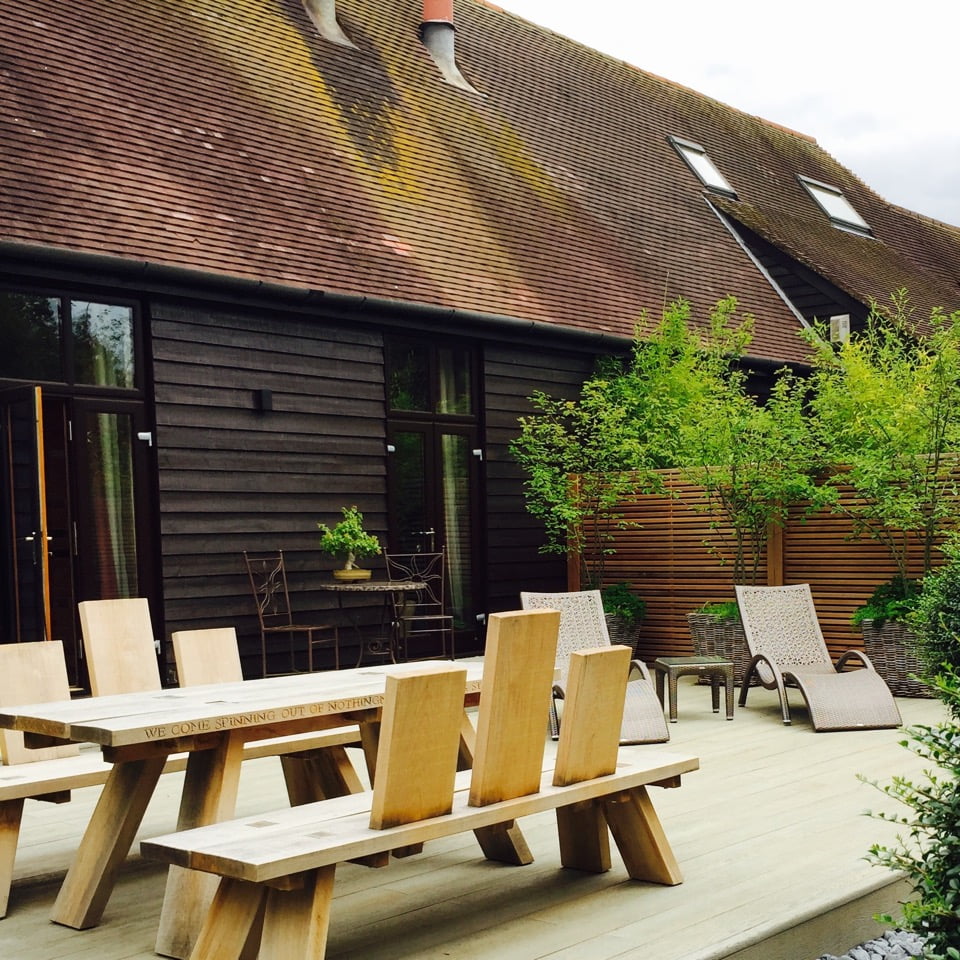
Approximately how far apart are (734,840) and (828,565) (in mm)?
5355

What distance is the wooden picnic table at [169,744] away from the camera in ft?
11.4

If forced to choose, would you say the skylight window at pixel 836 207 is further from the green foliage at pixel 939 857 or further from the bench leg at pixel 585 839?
the green foliage at pixel 939 857

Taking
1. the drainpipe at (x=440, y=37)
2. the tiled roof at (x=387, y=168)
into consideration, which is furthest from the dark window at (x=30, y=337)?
the drainpipe at (x=440, y=37)

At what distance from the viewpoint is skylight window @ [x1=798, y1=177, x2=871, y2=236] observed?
17.8 metres

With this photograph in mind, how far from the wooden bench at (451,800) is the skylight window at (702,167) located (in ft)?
42.3

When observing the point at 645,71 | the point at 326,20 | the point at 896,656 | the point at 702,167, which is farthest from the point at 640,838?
the point at 645,71

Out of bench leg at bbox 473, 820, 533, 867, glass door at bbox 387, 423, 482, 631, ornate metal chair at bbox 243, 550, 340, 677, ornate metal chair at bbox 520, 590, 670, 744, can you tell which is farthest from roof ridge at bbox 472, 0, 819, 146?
bench leg at bbox 473, 820, 533, 867

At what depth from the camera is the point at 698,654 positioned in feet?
32.1

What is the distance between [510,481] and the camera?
11289mm

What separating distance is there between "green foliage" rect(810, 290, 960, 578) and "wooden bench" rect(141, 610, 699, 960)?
5.06m

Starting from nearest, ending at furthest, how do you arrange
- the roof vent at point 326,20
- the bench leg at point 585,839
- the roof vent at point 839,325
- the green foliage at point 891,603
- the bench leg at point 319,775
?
the bench leg at point 585,839, the bench leg at point 319,775, the green foliage at point 891,603, the roof vent at point 326,20, the roof vent at point 839,325

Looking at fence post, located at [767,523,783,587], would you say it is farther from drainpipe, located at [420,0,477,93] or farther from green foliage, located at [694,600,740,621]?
drainpipe, located at [420,0,477,93]

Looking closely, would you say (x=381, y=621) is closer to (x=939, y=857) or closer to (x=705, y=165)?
(x=939, y=857)

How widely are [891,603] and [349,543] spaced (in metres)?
3.97
